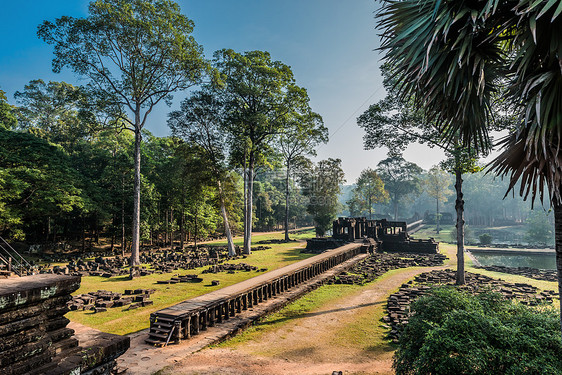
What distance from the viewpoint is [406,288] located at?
14.7 m

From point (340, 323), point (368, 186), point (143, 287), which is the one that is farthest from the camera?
point (368, 186)

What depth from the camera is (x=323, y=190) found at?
119ft

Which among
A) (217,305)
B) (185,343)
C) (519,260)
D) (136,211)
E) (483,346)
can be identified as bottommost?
(519,260)

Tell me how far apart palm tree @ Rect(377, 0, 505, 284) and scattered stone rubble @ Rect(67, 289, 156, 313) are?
1269cm

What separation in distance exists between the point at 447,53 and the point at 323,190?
3171 centimetres

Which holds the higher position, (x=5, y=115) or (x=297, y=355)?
(x=5, y=115)

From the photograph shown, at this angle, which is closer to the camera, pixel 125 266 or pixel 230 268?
pixel 230 268

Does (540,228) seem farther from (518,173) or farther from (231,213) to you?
Answer: (518,173)

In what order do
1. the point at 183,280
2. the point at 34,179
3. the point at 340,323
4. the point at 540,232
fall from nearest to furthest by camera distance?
the point at 340,323 → the point at 183,280 → the point at 34,179 → the point at 540,232

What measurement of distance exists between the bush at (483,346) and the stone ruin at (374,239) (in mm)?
24142

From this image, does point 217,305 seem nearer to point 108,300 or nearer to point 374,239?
point 108,300

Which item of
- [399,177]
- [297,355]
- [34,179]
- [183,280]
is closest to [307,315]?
[297,355]

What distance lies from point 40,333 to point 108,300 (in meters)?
9.81

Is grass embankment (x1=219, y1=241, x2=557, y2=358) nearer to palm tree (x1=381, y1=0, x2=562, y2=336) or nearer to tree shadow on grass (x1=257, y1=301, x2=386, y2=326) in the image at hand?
tree shadow on grass (x1=257, y1=301, x2=386, y2=326)
